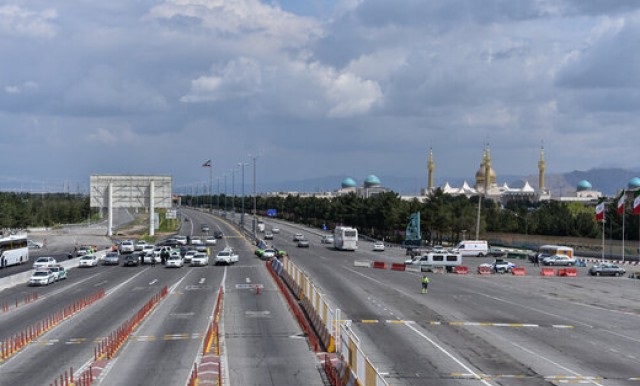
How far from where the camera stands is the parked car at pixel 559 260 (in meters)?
87.9

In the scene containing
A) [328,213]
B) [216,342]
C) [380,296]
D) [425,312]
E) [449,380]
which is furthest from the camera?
[328,213]

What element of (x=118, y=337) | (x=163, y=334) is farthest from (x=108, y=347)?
(x=163, y=334)

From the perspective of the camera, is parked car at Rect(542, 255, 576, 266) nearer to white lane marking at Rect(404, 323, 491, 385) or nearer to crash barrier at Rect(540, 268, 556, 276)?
crash barrier at Rect(540, 268, 556, 276)

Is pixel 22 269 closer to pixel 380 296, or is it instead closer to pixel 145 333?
pixel 380 296

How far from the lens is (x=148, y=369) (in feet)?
84.4

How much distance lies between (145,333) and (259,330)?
4.61 m

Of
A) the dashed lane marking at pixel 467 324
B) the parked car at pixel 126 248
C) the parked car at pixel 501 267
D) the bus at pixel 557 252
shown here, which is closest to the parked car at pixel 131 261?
the parked car at pixel 126 248

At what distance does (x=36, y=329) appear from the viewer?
1382 inches

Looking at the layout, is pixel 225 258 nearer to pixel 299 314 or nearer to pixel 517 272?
pixel 517 272

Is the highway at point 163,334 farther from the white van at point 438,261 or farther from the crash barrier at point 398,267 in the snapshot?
the white van at point 438,261

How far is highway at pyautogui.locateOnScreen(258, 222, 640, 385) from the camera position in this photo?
25.9 meters

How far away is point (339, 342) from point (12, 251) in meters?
58.0

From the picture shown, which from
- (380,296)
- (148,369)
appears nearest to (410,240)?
(380,296)

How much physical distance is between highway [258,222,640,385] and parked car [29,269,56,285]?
1955 cm
